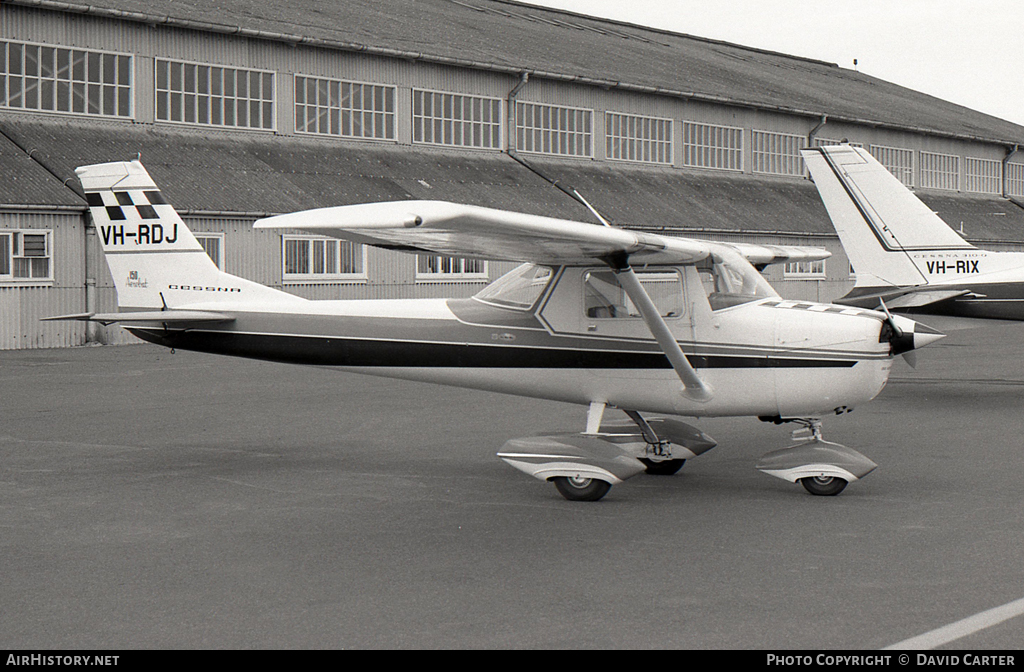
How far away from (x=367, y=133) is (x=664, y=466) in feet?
79.5

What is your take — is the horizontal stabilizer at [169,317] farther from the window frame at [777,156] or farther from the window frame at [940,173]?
the window frame at [940,173]

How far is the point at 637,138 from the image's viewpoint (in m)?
38.9

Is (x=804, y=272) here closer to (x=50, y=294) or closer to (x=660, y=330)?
(x=50, y=294)

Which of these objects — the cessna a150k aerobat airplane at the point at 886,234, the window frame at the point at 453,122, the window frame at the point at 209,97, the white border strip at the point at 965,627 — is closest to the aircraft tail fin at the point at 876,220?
the cessna a150k aerobat airplane at the point at 886,234

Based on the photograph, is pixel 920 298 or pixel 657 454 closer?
pixel 657 454

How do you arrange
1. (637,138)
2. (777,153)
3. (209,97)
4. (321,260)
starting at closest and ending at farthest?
(321,260), (209,97), (637,138), (777,153)

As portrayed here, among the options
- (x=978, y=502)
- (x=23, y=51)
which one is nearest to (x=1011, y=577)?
(x=978, y=502)

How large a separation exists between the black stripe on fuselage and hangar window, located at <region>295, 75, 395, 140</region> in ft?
70.7

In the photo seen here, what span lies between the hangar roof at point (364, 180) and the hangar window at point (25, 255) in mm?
752

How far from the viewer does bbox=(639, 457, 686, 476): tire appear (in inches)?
369

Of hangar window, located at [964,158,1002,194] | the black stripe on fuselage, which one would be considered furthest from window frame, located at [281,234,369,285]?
hangar window, located at [964,158,1002,194]

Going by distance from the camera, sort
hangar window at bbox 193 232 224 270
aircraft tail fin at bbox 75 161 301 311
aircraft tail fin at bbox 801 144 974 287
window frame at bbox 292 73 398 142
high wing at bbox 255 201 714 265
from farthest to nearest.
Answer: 1. window frame at bbox 292 73 398 142
2. hangar window at bbox 193 232 224 270
3. aircraft tail fin at bbox 801 144 974 287
4. aircraft tail fin at bbox 75 161 301 311
5. high wing at bbox 255 201 714 265

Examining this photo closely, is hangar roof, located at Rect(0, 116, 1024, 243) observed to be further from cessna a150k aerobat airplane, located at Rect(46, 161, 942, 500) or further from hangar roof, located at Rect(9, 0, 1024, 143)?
cessna a150k aerobat airplane, located at Rect(46, 161, 942, 500)

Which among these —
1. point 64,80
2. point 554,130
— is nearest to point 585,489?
point 64,80
